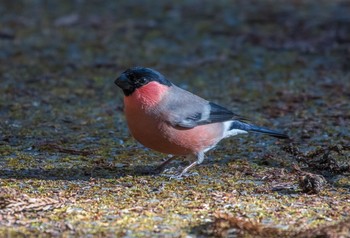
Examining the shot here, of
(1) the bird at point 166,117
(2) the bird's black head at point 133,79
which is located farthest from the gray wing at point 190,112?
(2) the bird's black head at point 133,79

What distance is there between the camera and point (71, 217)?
12.8 feet

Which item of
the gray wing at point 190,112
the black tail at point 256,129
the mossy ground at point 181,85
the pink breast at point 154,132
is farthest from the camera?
the black tail at point 256,129

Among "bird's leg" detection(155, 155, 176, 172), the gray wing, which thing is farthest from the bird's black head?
"bird's leg" detection(155, 155, 176, 172)

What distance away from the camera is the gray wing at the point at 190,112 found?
16.6ft

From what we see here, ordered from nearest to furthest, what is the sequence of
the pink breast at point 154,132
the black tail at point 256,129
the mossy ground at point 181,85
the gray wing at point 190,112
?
the mossy ground at point 181,85
the pink breast at point 154,132
the gray wing at point 190,112
the black tail at point 256,129

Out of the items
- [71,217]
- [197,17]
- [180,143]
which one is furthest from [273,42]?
[71,217]

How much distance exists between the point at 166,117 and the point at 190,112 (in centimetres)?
29

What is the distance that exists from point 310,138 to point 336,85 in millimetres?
1839

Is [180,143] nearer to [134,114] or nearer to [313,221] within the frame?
[134,114]

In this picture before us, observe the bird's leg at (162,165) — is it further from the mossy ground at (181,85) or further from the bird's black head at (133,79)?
the bird's black head at (133,79)

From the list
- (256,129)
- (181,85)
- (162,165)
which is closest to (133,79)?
(162,165)

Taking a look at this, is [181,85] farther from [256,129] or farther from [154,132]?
[154,132]

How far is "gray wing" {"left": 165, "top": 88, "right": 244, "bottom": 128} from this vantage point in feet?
16.6

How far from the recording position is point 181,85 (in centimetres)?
787
